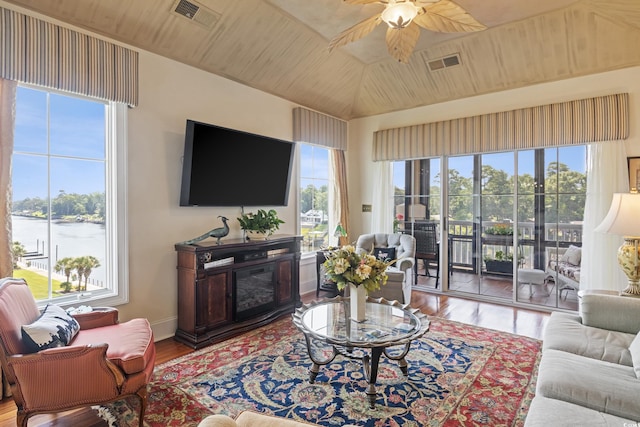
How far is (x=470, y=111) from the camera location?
200 inches

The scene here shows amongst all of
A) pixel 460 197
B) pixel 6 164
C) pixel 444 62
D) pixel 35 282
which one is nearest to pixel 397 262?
pixel 460 197

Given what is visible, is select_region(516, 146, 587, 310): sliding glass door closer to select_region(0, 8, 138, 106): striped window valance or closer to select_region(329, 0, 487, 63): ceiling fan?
select_region(329, 0, 487, 63): ceiling fan

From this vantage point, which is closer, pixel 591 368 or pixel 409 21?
pixel 591 368

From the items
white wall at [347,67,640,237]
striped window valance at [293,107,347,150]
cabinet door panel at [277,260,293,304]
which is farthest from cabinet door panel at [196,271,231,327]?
white wall at [347,67,640,237]

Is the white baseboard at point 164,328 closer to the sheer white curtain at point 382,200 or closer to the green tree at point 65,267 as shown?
the green tree at point 65,267

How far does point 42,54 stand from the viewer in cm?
268

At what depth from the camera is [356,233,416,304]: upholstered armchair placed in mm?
4324

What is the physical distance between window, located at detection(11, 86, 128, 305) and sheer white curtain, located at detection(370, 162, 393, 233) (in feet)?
12.9

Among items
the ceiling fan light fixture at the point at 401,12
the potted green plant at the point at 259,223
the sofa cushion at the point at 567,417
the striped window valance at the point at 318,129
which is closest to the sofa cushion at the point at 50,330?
the potted green plant at the point at 259,223

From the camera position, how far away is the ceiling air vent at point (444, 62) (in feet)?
14.9

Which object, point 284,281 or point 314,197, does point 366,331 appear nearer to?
point 284,281

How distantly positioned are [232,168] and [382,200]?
2.88 metres

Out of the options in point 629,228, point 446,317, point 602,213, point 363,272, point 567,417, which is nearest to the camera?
point 567,417

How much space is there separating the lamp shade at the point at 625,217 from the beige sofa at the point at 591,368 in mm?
662
